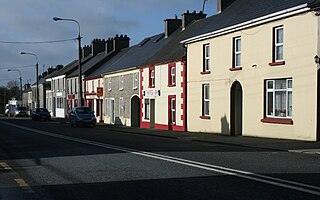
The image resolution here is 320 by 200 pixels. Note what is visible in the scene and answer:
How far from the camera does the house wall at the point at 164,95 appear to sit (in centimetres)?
3319

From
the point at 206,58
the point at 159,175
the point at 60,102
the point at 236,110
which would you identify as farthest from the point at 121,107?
the point at 159,175

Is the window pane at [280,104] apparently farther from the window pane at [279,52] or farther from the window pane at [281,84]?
the window pane at [279,52]

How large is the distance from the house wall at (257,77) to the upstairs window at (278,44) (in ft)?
0.75

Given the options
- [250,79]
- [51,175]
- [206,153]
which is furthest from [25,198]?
[250,79]

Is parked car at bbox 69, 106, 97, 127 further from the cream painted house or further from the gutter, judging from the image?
the gutter

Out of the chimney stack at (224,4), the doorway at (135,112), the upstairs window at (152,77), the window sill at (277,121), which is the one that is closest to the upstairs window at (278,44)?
the window sill at (277,121)

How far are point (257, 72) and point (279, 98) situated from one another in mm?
2110

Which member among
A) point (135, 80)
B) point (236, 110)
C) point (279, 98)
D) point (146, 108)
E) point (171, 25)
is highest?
point (171, 25)

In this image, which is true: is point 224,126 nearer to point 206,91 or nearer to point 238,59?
point 206,91

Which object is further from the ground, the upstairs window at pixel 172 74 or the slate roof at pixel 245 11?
the slate roof at pixel 245 11

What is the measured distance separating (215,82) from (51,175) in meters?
17.9

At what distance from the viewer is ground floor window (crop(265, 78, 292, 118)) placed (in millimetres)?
21969

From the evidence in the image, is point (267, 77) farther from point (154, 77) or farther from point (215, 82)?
point (154, 77)

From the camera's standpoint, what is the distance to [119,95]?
46344 mm
